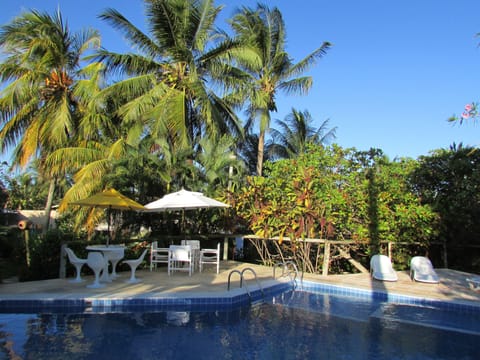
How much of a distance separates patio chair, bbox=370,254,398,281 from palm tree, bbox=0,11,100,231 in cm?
1154

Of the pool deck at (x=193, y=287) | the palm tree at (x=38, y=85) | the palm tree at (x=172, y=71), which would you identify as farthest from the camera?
the palm tree at (x=38, y=85)

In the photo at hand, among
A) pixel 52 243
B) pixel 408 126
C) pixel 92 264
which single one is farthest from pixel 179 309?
pixel 408 126

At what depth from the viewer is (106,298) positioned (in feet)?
21.1

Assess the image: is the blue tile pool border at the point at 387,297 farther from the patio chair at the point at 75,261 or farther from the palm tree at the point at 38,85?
the palm tree at the point at 38,85

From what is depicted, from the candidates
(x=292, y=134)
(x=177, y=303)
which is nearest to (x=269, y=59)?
(x=292, y=134)

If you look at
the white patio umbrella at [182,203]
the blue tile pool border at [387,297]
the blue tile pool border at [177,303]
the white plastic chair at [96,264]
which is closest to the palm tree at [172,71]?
the white patio umbrella at [182,203]

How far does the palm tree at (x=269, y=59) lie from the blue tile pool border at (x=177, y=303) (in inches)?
413

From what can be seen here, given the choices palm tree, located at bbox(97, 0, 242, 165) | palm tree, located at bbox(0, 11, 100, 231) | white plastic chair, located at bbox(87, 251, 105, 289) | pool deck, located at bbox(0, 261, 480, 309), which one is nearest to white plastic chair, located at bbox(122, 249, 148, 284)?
pool deck, located at bbox(0, 261, 480, 309)

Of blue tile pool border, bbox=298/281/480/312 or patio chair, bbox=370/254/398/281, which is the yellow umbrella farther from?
patio chair, bbox=370/254/398/281

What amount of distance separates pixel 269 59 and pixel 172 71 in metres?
5.54

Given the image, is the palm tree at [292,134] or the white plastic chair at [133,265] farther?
the palm tree at [292,134]

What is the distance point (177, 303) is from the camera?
665cm

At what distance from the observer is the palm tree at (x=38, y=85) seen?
14.4 meters

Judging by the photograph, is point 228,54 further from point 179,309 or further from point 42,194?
point 42,194
